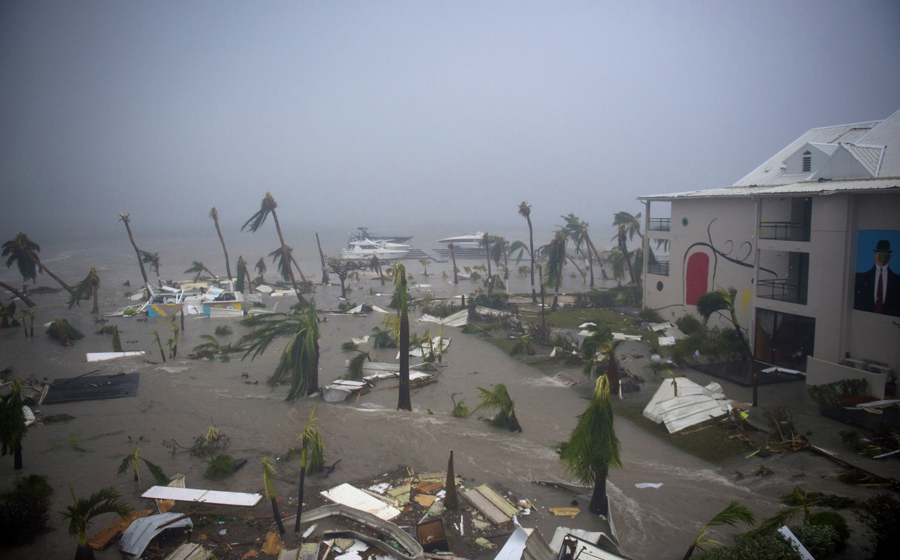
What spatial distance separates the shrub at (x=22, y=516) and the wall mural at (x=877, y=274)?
68.8 feet

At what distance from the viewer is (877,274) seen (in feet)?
46.9

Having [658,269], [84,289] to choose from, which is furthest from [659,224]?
[84,289]

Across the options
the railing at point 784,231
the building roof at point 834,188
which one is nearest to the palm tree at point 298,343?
the building roof at point 834,188

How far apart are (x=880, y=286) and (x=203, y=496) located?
1852 centimetres

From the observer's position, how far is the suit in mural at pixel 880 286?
547 inches

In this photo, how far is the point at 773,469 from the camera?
1038 centimetres

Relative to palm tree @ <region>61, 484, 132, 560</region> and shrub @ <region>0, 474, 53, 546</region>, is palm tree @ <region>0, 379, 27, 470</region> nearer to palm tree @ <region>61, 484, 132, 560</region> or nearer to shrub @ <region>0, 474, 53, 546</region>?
shrub @ <region>0, 474, 53, 546</region>

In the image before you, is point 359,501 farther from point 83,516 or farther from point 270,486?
point 83,516

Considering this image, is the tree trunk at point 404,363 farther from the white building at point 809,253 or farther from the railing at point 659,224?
the railing at point 659,224

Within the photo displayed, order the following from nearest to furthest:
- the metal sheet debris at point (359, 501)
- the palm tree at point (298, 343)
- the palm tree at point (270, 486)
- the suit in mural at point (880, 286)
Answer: the palm tree at point (270, 486) < the metal sheet debris at point (359, 501) < the suit in mural at point (880, 286) < the palm tree at point (298, 343)

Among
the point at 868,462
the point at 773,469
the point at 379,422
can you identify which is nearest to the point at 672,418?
the point at 773,469

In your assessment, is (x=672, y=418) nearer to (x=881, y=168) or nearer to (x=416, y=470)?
(x=416, y=470)

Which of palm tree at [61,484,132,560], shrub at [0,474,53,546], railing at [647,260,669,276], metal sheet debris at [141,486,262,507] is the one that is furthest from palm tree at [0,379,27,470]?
railing at [647,260,669,276]

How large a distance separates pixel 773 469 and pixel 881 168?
13680 mm
